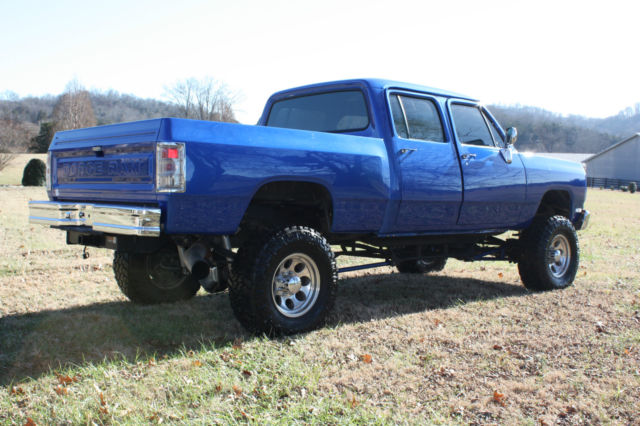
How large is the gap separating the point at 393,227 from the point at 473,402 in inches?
83.9

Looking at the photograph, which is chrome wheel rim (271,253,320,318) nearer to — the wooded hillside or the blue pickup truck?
the blue pickup truck

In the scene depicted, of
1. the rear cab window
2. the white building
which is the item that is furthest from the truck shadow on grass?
the white building

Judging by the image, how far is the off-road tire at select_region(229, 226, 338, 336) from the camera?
4.21m

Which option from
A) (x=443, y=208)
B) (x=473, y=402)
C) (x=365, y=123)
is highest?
(x=365, y=123)

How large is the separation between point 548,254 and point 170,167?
4.72 meters

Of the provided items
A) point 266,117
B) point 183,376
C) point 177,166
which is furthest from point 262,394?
point 266,117

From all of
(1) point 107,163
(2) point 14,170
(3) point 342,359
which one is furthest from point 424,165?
(2) point 14,170

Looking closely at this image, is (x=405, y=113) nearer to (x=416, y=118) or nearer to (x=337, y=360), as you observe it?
(x=416, y=118)

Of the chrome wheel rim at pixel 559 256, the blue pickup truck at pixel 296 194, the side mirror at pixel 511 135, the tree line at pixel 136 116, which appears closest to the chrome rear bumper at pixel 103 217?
the blue pickup truck at pixel 296 194

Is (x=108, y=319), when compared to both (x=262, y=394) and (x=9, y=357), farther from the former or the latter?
(x=262, y=394)

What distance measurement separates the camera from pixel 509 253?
680 centimetres

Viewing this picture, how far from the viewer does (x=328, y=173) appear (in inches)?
176

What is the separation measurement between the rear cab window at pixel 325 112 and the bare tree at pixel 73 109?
45.7 m

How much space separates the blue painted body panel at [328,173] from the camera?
12.6ft
